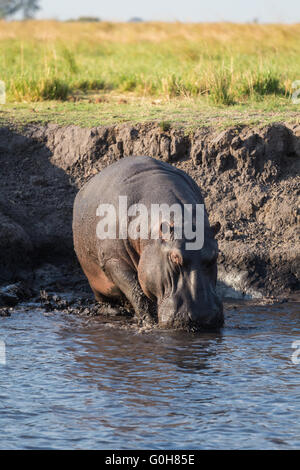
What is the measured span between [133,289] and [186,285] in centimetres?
83

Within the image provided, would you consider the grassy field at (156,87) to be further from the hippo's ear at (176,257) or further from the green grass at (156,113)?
the hippo's ear at (176,257)

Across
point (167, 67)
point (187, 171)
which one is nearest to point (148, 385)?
point (187, 171)

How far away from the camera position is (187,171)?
981cm

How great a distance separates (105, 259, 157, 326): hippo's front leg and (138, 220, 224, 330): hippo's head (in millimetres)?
460

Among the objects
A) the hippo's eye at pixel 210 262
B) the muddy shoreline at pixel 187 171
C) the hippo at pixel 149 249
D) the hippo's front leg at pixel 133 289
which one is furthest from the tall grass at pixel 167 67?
the hippo's eye at pixel 210 262

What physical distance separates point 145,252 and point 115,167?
4.04 feet

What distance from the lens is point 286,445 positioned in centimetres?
493

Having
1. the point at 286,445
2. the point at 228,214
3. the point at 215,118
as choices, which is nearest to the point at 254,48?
the point at 215,118

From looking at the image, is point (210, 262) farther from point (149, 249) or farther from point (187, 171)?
point (187, 171)

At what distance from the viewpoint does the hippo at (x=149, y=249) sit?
22.4ft

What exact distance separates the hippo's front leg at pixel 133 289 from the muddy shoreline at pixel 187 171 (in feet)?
4.75

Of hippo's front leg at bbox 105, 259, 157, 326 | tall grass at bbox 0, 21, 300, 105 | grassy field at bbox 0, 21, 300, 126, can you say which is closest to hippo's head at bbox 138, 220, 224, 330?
hippo's front leg at bbox 105, 259, 157, 326

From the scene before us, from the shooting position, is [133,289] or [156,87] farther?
[156,87]

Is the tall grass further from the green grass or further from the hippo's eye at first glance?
the hippo's eye
